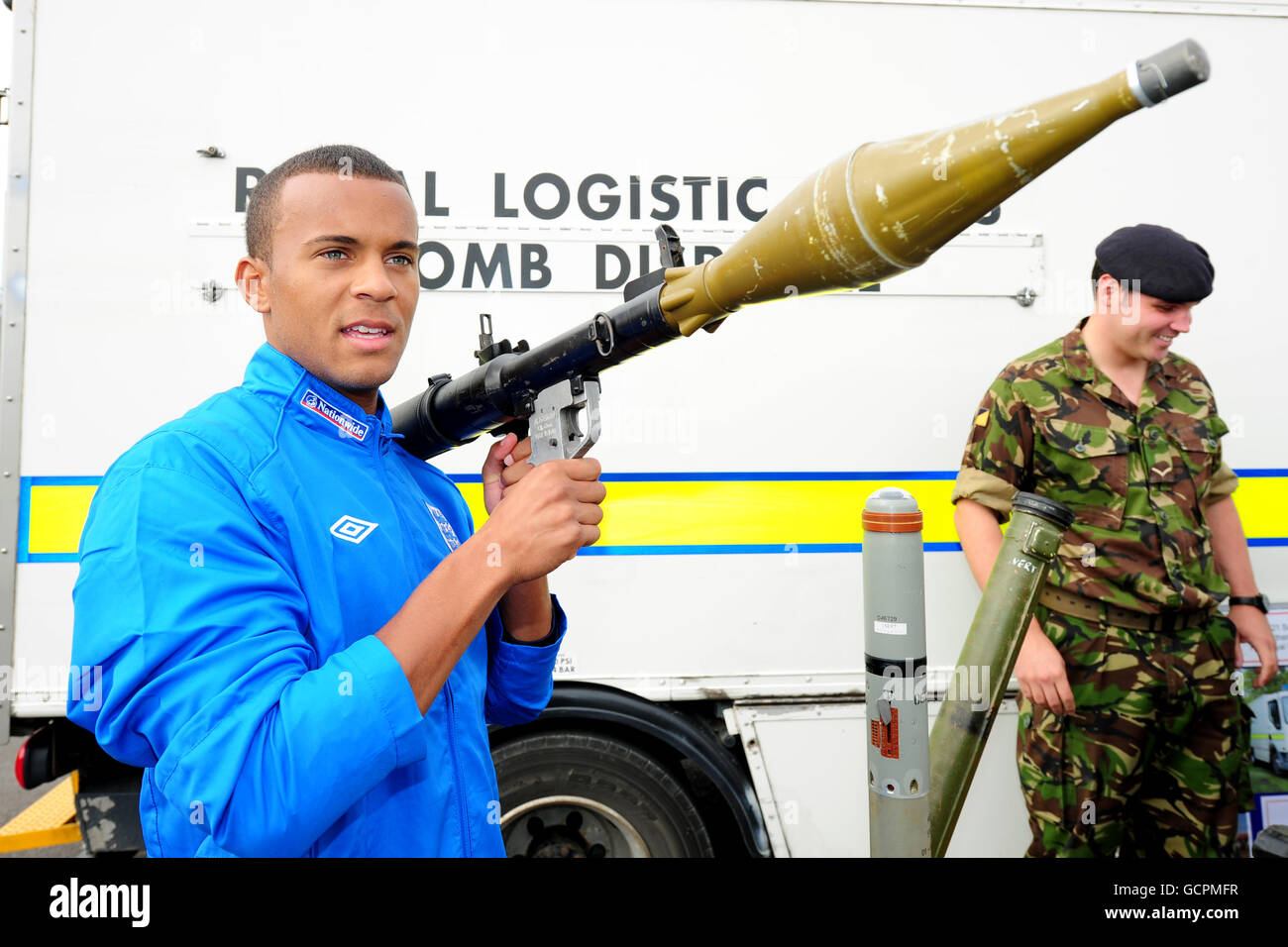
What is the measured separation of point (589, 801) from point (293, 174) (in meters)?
2.18

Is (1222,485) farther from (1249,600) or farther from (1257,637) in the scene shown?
(1257,637)

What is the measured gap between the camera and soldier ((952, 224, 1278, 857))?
7.95 ft

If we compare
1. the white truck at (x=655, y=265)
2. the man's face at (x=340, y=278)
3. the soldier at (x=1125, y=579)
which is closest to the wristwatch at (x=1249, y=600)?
the soldier at (x=1125, y=579)

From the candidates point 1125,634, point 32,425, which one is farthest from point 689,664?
point 32,425

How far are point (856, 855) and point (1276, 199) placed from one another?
276cm

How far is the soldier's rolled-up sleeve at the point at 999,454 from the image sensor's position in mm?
2488

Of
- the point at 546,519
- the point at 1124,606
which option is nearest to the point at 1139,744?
the point at 1124,606

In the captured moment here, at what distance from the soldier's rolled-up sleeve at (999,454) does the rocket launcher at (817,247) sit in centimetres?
143

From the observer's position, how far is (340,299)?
126 centimetres

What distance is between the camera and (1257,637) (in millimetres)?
2576

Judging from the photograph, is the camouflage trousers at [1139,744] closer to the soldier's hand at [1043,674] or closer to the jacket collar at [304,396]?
the soldier's hand at [1043,674]

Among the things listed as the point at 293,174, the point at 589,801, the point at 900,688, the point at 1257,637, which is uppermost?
the point at 293,174

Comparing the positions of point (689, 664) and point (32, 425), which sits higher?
point (32, 425)

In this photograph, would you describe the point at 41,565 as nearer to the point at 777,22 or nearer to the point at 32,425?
the point at 32,425
